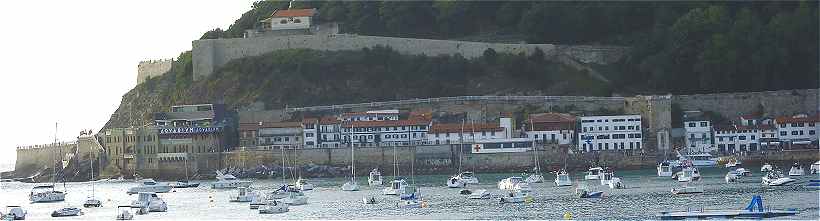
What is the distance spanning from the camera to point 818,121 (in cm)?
8444

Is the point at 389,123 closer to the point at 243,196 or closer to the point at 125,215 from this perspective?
the point at 243,196

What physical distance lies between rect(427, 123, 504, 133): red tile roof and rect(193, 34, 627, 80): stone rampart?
29.8 feet

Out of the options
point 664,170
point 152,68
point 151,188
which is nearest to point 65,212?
point 151,188

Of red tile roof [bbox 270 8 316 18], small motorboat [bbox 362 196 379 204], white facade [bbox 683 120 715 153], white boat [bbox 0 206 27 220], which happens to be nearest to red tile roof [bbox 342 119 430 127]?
white facade [bbox 683 120 715 153]

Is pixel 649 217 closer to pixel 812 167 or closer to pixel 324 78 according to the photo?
pixel 812 167

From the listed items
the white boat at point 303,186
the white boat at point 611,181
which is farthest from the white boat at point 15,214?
Result: the white boat at point 611,181

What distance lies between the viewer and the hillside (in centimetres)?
8950

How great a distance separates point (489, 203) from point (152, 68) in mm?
42121

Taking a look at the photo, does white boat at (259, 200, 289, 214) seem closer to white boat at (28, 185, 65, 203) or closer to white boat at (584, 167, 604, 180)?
white boat at (28, 185, 65, 203)

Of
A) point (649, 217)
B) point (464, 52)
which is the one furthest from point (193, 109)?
point (649, 217)

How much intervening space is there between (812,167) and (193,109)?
91.7 ft

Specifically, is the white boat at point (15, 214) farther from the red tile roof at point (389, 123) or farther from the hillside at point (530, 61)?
the hillside at point (530, 61)

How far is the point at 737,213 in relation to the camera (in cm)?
5425

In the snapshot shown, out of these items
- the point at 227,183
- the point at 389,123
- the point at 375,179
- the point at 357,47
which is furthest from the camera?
the point at 357,47
